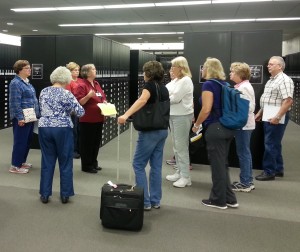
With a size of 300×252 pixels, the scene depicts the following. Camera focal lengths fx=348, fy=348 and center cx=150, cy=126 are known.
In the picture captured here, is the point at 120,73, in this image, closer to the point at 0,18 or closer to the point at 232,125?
the point at 232,125

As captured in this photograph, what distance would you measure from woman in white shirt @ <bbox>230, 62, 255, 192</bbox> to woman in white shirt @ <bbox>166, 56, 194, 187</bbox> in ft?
1.49

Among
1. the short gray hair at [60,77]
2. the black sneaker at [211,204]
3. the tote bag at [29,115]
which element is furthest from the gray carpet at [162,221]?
the short gray hair at [60,77]

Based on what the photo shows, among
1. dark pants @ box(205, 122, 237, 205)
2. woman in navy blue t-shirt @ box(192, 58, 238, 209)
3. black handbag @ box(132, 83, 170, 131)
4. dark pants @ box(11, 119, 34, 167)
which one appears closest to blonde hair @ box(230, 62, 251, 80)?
woman in navy blue t-shirt @ box(192, 58, 238, 209)

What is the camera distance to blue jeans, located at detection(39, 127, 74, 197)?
2.85 metres

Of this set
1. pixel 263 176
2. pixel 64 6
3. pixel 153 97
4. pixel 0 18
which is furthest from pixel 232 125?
pixel 0 18

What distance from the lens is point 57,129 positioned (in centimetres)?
283

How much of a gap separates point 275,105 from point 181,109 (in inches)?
39.9

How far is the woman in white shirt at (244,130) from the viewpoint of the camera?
3.29 metres

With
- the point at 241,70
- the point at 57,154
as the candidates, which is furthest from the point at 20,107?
the point at 241,70

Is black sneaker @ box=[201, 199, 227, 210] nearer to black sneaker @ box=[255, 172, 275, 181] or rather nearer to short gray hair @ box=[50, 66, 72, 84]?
black sneaker @ box=[255, 172, 275, 181]

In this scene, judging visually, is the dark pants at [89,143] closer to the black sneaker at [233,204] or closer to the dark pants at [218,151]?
the dark pants at [218,151]

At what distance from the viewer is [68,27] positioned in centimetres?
1108

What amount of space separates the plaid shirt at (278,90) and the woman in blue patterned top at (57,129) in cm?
196

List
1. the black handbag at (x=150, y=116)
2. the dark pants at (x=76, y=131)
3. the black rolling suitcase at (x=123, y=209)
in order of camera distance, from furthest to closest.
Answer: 1. the dark pants at (x=76, y=131)
2. the black handbag at (x=150, y=116)
3. the black rolling suitcase at (x=123, y=209)
